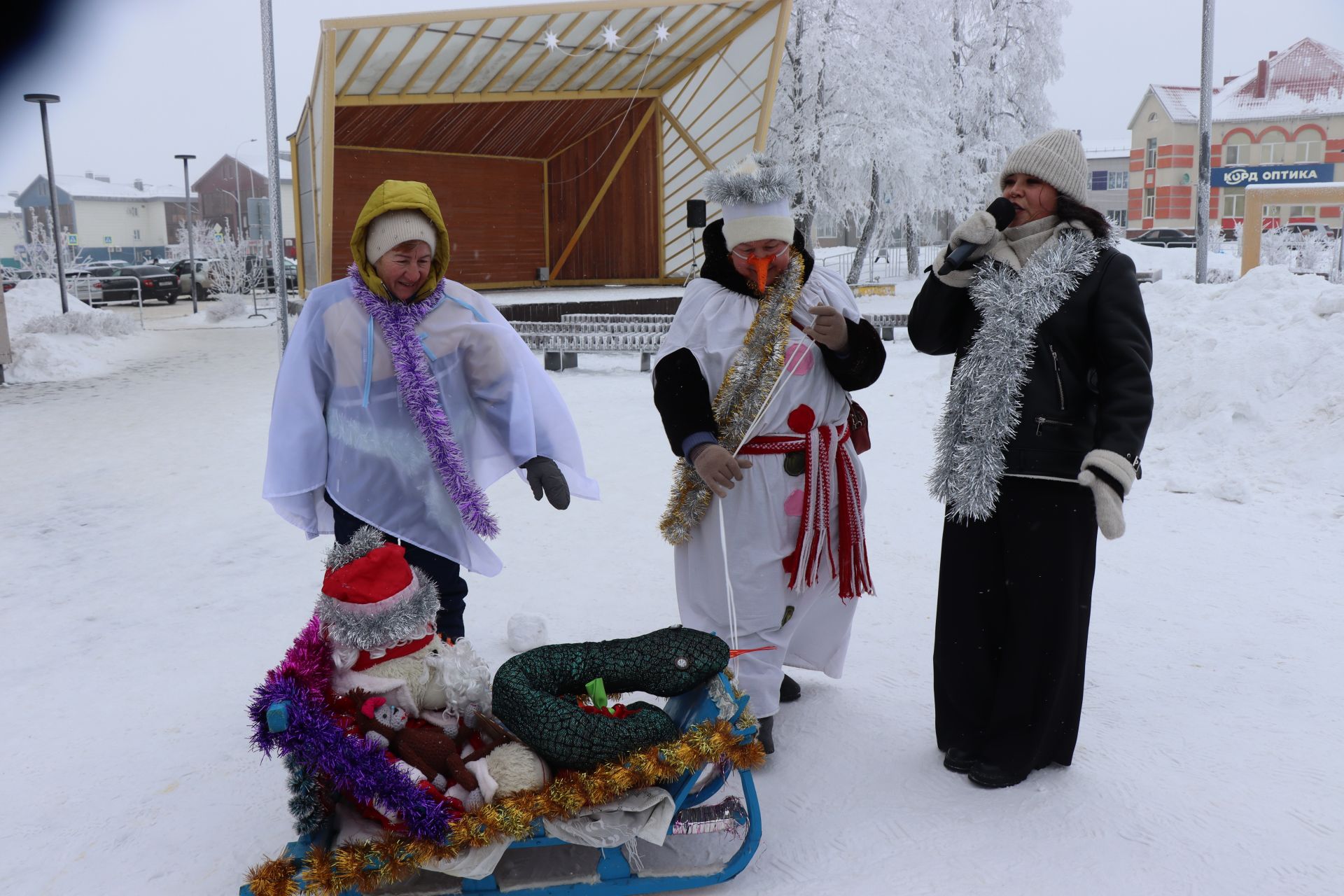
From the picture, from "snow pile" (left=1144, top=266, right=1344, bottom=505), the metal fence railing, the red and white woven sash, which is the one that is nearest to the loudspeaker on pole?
the red and white woven sash

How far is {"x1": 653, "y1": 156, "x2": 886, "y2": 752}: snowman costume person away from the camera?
2.63 m

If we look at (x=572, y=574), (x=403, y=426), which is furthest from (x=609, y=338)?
(x=403, y=426)

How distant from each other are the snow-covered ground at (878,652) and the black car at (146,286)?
70.6 ft

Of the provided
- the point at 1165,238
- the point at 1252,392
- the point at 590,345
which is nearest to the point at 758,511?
the point at 1252,392

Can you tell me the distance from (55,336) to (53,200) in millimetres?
3956

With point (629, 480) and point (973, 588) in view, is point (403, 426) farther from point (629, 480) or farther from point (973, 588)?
point (629, 480)

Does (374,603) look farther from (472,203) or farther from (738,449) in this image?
(472,203)

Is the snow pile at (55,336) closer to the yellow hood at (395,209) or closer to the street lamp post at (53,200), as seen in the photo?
the street lamp post at (53,200)

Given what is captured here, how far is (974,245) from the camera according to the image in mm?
2486

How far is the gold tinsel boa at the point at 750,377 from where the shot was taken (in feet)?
8.66

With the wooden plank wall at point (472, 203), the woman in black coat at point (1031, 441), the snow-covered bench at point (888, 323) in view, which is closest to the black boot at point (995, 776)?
the woman in black coat at point (1031, 441)

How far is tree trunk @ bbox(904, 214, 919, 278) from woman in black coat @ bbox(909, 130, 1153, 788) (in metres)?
23.3

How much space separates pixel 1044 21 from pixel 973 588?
25.3 m

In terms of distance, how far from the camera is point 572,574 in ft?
14.3
